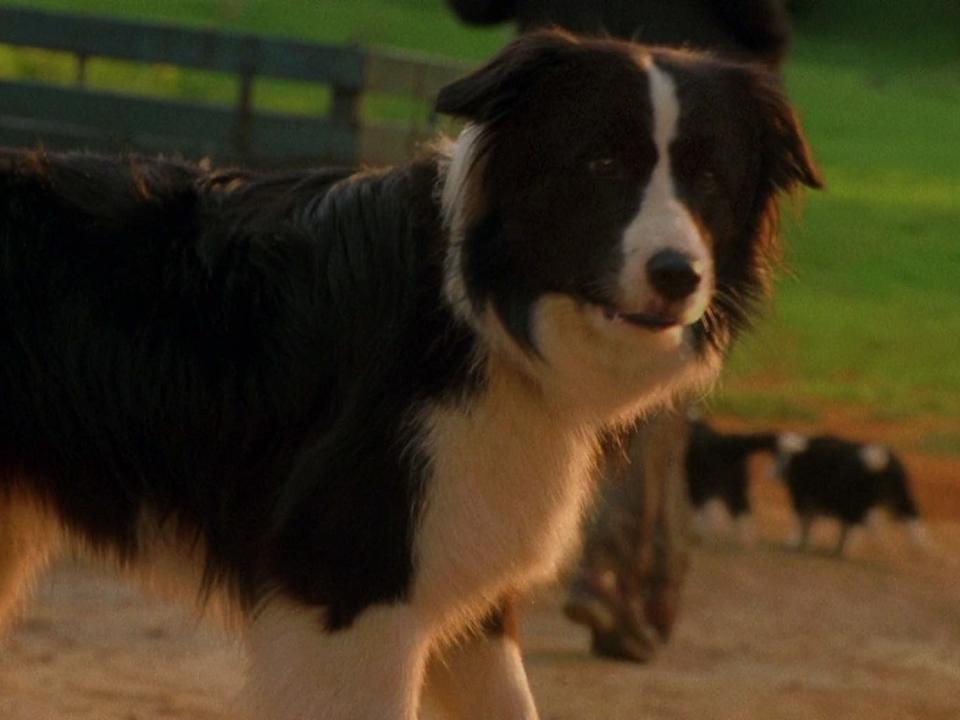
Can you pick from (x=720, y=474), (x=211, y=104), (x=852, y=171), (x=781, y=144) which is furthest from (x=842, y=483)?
(x=852, y=171)

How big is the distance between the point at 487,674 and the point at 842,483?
6.76 meters

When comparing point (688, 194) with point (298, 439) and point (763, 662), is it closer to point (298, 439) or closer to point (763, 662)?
point (298, 439)

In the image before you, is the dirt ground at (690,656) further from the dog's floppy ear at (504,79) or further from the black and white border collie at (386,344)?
the dog's floppy ear at (504,79)

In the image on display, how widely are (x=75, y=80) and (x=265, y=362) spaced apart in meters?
8.40

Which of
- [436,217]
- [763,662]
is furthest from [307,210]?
[763,662]

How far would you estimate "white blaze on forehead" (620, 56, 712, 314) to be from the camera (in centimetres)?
441

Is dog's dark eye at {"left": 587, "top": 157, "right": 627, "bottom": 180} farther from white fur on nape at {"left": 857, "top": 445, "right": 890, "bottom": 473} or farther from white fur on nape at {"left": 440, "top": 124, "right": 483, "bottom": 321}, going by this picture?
white fur on nape at {"left": 857, "top": 445, "right": 890, "bottom": 473}

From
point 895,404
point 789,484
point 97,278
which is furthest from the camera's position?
point 895,404

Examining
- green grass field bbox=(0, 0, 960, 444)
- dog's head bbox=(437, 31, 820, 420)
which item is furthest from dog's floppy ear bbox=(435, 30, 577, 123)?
green grass field bbox=(0, 0, 960, 444)

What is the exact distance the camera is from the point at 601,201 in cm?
455

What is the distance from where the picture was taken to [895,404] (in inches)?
648

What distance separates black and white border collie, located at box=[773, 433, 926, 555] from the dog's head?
6.74m

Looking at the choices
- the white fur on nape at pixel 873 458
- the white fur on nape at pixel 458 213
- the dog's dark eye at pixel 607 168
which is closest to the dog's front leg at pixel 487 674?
the white fur on nape at pixel 458 213

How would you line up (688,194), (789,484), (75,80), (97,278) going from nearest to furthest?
(688,194), (97,278), (789,484), (75,80)
